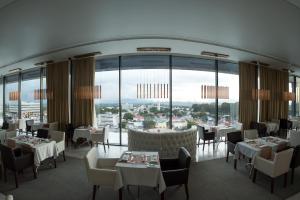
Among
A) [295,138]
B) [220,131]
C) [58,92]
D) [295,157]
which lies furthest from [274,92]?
[58,92]

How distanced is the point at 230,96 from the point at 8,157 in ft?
26.5

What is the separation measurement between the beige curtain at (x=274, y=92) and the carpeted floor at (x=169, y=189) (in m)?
5.31

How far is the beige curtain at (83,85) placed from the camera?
7.44m

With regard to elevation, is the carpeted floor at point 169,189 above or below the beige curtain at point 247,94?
below

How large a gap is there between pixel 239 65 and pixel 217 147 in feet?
12.7

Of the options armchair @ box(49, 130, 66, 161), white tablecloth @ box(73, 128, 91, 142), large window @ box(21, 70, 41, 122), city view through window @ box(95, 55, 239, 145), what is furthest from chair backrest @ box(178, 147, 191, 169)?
large window @ box(21, 70, 41, 122)

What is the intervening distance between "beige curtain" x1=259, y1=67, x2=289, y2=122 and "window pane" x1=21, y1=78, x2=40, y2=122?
11.5 metres

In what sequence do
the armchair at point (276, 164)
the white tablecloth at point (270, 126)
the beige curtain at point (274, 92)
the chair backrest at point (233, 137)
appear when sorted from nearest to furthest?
the armchair at point (276, 164) < the chair backrest at point (233, 137) < the white tablecloth at point (270, 126) < the beige curtain at point (274, 92)

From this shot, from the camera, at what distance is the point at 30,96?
1009 cm

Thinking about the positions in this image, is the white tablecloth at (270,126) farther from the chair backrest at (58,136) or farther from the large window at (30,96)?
the large window at (30,96)

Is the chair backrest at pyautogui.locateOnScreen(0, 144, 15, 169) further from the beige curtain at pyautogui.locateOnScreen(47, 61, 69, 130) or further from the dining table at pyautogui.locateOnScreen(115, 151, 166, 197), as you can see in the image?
the beige curtain at pyautogui.locateOnScreen(47, 61, 69, 130)

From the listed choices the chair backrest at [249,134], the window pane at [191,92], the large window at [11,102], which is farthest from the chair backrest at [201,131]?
the large window at [11,102]

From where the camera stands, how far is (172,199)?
337cm

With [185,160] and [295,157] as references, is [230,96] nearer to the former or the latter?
[295,157]
